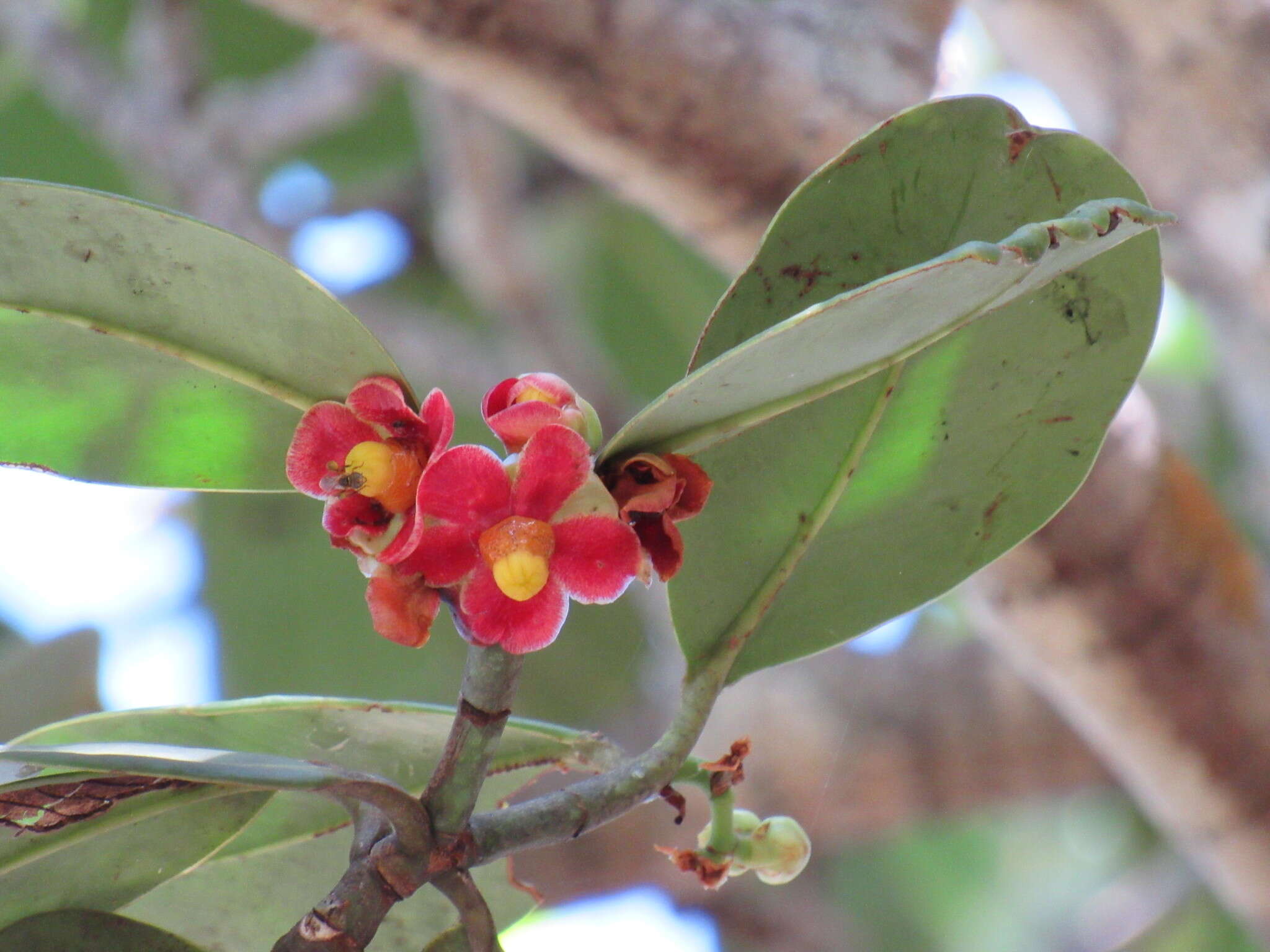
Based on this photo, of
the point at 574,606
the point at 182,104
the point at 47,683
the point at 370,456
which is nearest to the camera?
the point at 370,456

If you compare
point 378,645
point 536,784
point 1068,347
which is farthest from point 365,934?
point 378,645

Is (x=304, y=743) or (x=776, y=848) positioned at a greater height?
(x=304, y=743)

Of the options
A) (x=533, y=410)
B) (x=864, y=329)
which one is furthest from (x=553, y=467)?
(x=864, y=329)

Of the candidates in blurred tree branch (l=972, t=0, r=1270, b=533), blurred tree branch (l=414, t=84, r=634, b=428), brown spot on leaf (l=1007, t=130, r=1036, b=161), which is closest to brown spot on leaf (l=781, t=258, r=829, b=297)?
brown spot on leaf (l=1007, t=130, r=1036, b=161)

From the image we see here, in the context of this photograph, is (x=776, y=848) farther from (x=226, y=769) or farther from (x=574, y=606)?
(x=574, y=606)

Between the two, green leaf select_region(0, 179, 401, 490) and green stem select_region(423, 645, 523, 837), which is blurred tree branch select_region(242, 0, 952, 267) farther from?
green stem select_region(423, 645, 523, 837)

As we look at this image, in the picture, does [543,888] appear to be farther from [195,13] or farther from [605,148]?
[195,13]

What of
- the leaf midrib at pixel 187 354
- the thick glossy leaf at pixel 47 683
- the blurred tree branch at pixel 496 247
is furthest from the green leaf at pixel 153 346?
the blurred tree branch at pixel 496 247
